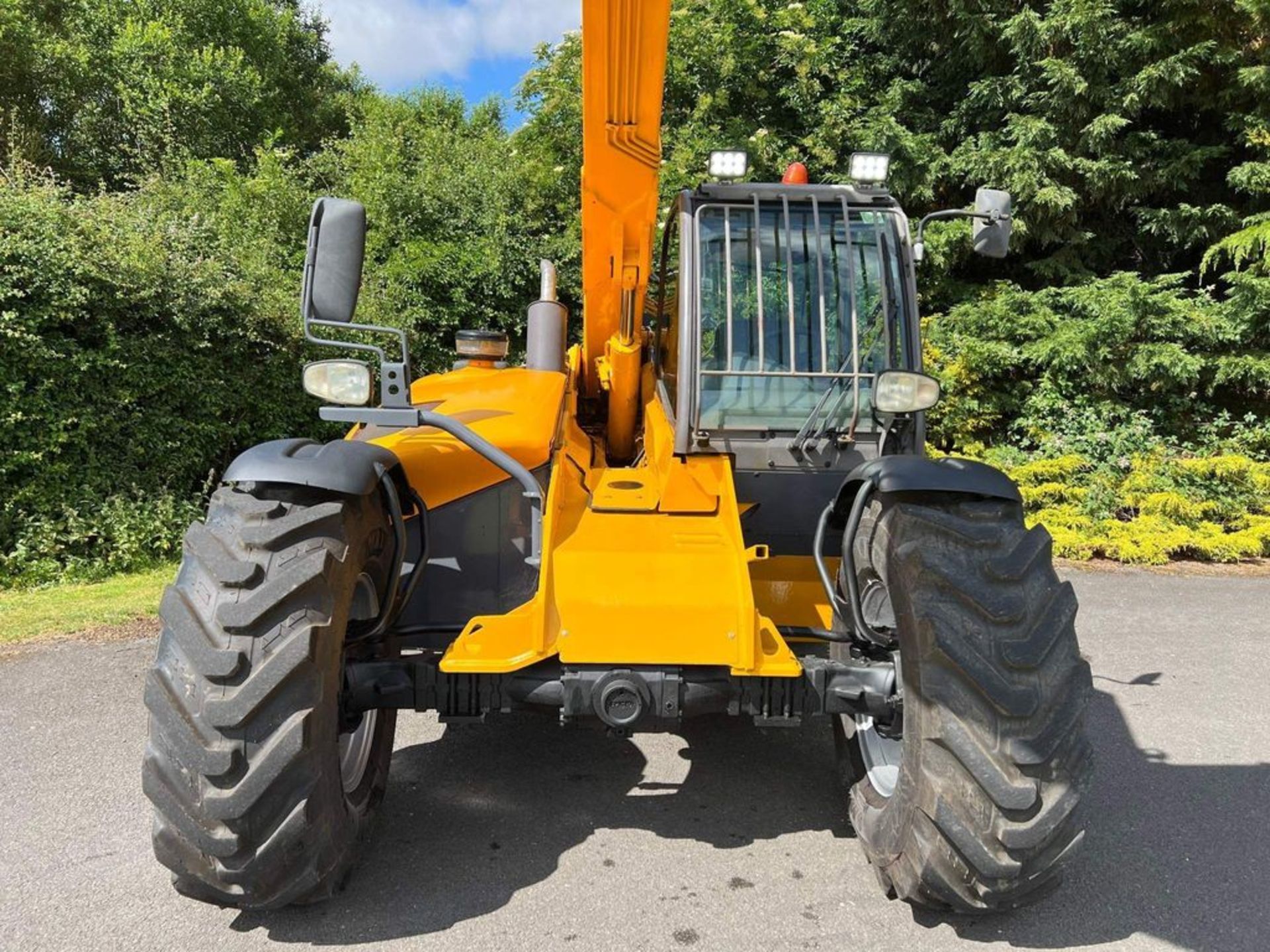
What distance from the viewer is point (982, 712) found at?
2.31 metres

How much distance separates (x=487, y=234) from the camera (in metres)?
12.1

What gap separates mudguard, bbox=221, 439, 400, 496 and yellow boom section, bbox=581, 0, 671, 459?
57.8 inches

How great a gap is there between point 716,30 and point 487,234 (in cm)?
450

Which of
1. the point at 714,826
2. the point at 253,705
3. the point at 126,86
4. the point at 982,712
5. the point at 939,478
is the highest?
the point at 126,86

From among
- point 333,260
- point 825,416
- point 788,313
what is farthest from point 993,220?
point 333,260

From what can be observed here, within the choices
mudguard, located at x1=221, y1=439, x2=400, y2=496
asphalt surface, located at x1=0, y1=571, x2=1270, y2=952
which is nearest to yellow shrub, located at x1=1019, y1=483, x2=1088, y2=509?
asphalt surface, located at x1=0, y1=571, x2=1270, y2=952

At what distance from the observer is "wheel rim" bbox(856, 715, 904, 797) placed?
119 inches

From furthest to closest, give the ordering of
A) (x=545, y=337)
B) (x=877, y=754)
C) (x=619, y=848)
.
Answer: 1. (x=545, y=337)
2. (x=877, y=754)
3. (x=619, y=848)

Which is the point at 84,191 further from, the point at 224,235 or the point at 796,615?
the point at 796,615

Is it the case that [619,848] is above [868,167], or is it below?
below

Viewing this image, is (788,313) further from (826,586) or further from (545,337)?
(545,337)

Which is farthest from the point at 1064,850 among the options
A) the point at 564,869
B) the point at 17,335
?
the point at 17,335

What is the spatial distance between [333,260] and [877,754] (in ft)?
8.48

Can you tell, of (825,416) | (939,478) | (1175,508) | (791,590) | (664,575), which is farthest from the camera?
(1175,508)
